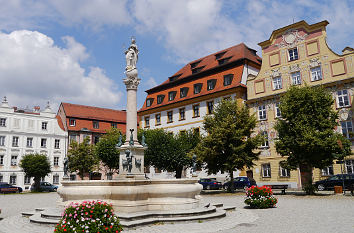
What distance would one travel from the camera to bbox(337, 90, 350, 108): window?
29438 millimetres

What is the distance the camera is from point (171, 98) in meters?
46.0

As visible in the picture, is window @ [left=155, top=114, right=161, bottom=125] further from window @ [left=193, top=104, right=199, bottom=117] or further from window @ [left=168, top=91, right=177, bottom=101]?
window @ [left=193, top=104, right=199, bottom=117]

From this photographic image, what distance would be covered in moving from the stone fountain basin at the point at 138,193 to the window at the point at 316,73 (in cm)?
2363

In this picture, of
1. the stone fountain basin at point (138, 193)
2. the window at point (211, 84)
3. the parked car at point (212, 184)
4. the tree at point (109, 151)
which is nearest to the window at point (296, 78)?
the window at point (211, 84)

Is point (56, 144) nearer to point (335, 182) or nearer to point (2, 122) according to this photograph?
point (2, 122)

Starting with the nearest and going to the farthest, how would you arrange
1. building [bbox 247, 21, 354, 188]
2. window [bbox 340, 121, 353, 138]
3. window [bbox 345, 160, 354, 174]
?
window [bbox 345, 160, 354, 174], window [bbox 340, 121, 353, 138], building [bbox 247, 21, 354, 188]

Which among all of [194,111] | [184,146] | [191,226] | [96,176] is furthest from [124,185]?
[96,176]

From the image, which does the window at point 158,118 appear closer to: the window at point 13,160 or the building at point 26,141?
the building at point 26,141

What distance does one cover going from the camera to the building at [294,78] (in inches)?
1166

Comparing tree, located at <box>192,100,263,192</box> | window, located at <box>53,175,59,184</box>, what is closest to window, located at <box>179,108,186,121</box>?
tree, located at <box>192,100,263,192</box>

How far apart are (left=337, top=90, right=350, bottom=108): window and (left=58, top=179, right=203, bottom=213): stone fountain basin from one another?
22.6m

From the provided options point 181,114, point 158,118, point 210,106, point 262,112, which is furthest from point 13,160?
point 262,112

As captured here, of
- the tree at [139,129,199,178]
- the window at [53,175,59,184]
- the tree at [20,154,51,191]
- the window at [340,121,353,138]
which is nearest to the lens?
the window at [340,121,353,138]

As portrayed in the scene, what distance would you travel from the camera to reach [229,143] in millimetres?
27672
